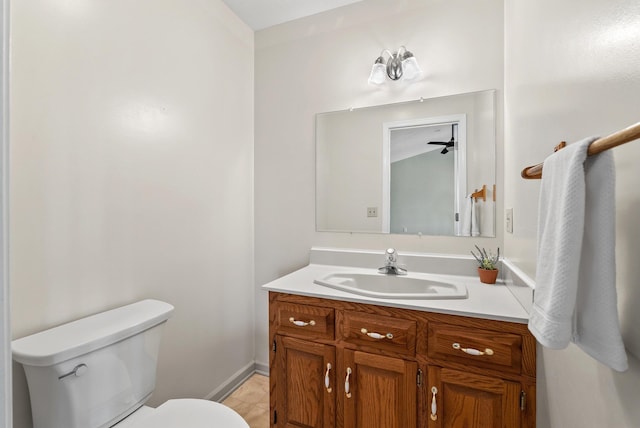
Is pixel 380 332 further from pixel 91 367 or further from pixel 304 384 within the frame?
pixel 91 367

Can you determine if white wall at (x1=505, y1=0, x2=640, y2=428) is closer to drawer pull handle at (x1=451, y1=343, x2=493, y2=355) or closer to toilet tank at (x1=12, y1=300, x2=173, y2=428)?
drawer pull handle at (x1=451, y1=343, x2=493, y2=355)

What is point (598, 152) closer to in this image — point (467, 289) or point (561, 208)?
point (561, 208)

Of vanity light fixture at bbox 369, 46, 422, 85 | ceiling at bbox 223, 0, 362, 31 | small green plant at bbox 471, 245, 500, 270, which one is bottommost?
small green plant at bbox 471, 245, 500, 270

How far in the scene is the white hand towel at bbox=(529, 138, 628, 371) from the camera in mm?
493

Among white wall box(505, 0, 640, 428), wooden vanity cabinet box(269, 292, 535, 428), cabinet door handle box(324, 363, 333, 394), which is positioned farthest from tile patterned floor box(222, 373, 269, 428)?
white wall box(505, 0, 640, 428)

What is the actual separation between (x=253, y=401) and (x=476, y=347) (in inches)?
56.9

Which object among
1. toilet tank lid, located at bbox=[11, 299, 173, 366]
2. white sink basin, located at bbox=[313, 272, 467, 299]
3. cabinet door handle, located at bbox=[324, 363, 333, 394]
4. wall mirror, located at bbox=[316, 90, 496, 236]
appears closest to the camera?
toilet tank lid, located at bbox=[11, 299, 173, 366]

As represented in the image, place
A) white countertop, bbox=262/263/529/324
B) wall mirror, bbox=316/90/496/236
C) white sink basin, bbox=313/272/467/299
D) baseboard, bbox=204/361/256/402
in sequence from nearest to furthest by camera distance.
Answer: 1. white countertop, bbox=262/263/529/324
2. white sink basin, bbox=313/272/467/299
3. wall mirror, bbox=316/90/496/236
4. baseboard, bbox=204/361/256/402

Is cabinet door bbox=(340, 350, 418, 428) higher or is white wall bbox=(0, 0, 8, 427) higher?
white wall bbox=(0, 0, 8, 427)

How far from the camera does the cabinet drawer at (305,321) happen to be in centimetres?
139

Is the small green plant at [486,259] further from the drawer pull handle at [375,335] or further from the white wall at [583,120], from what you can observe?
the drawer pull handle at [375,335]

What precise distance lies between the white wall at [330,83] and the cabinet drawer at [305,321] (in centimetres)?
63

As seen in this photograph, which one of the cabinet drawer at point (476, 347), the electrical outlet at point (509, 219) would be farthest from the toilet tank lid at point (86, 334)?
the electrical outlet at point (509, 219)

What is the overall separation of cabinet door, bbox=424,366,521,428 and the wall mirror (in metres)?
0.80
